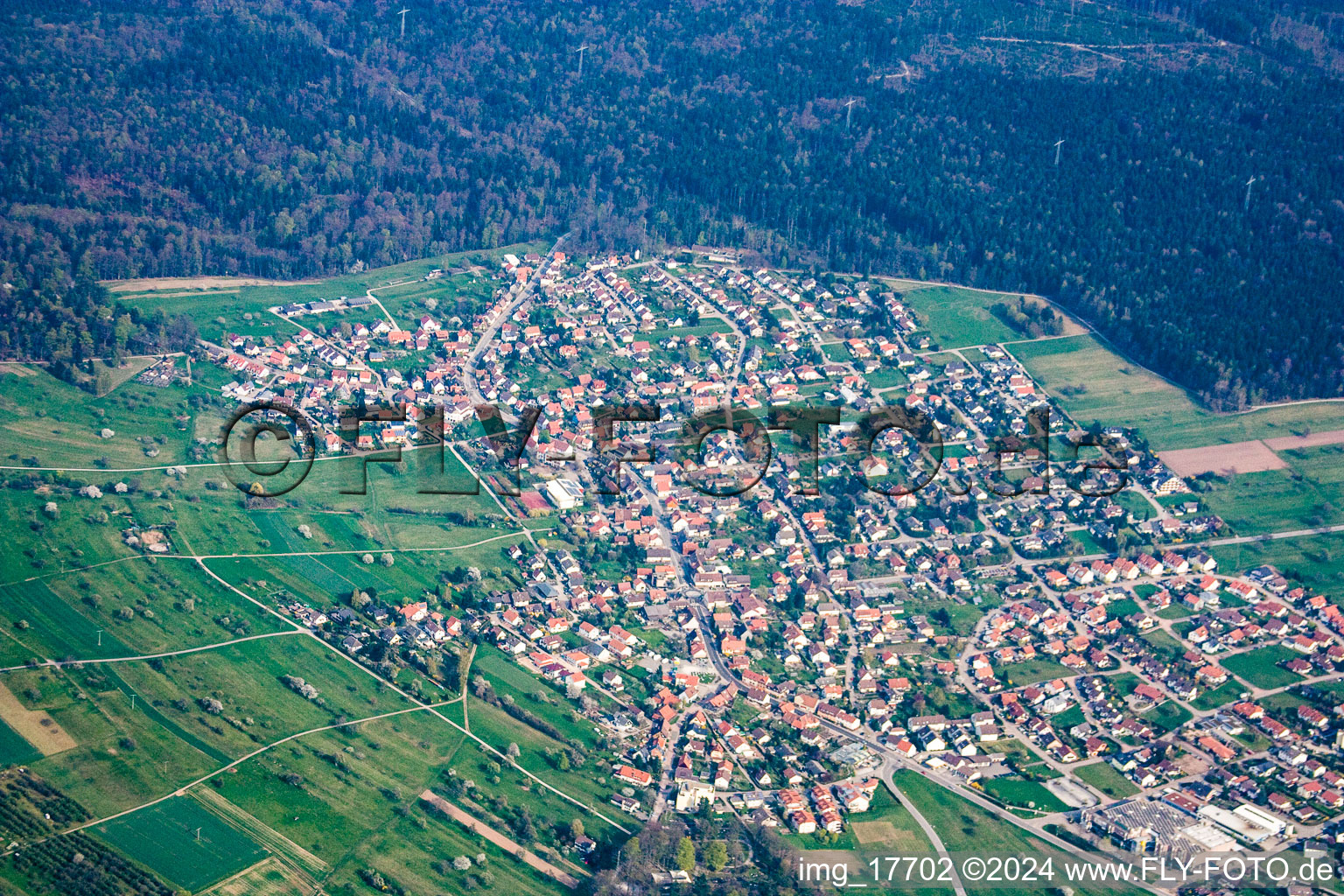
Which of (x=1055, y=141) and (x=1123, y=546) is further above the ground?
(x=1055, y=141)

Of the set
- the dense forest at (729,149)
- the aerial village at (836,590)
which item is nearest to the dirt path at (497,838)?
the aerial village at (836,590)

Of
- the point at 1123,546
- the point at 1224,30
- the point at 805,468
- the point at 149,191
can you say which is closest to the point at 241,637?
the point at 805,468

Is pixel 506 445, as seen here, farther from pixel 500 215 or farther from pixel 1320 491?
pixel 1320 491

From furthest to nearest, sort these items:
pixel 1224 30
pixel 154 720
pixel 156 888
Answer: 1. pixel 1224 30
2. pixel 154 720
3. pixel 156 888

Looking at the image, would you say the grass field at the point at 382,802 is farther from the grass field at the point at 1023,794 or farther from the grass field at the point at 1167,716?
the grass field at the point at 1167,716

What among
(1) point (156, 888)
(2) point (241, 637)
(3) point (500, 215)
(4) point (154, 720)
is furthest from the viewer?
(3) point (500, 215)

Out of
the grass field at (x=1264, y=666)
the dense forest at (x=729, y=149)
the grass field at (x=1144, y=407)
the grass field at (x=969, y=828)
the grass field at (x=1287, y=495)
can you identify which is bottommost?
the grass field at (x=969, y=828)

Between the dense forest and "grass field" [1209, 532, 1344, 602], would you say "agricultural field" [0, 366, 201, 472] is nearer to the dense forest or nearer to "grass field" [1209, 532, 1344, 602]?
the dense forest
